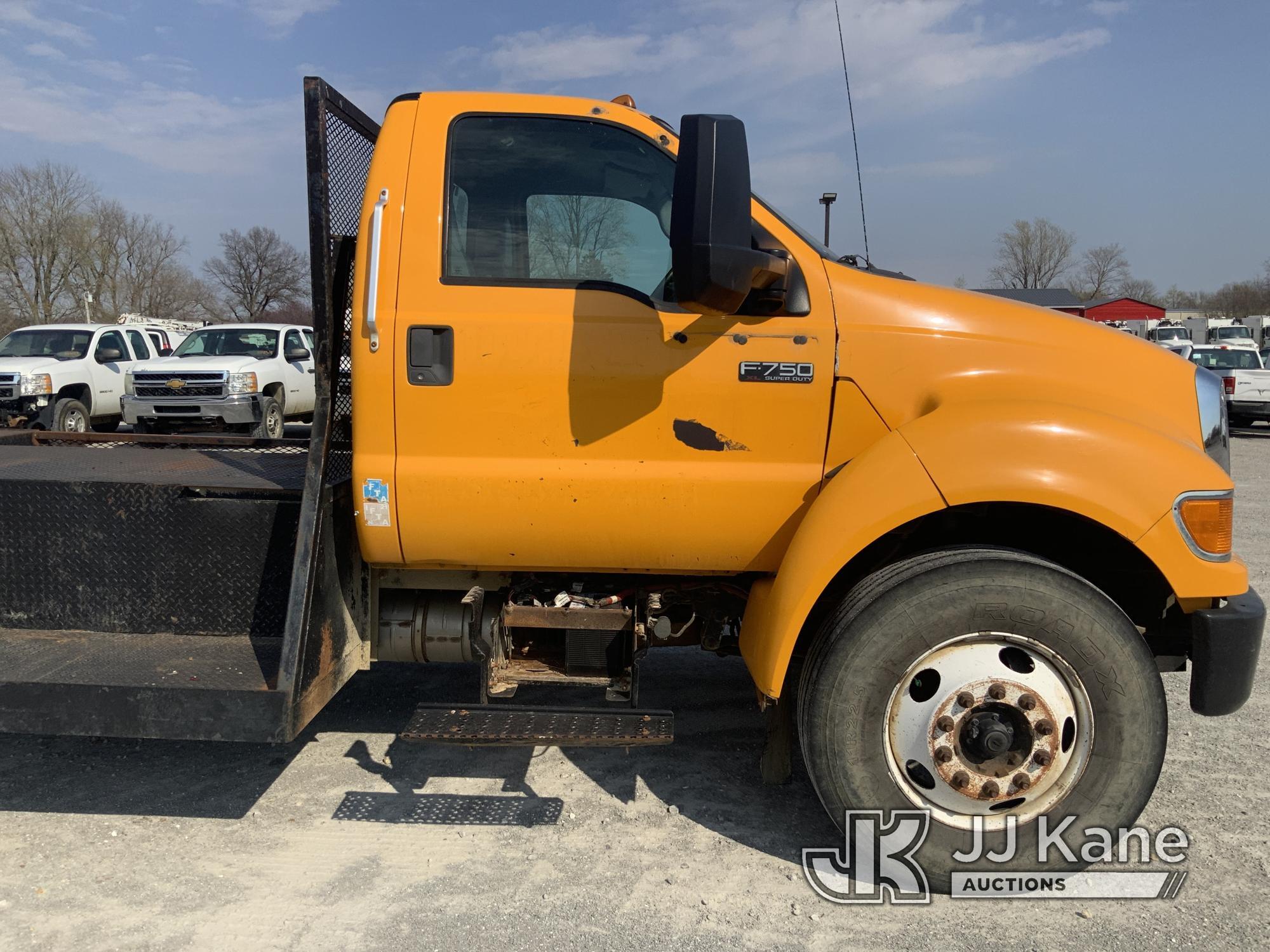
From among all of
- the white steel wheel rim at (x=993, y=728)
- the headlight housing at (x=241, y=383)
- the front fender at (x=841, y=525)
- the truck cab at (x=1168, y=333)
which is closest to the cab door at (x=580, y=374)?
the front fender at (x=841, y=525)

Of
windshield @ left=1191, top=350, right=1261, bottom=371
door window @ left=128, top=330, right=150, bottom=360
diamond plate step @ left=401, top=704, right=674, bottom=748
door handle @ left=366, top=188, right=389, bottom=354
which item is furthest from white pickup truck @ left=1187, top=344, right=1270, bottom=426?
door window @ left=128, top=330, right=150, bottom=360

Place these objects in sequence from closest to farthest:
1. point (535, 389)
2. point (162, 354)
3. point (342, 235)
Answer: point (535, 389) → point (342, 235) → point (162, 354)

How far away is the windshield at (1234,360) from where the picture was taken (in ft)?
60.9

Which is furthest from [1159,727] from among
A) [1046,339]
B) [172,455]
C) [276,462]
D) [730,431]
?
[172,455]

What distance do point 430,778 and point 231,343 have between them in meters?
14.1

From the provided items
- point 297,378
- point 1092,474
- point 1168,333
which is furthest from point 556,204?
point 1168,333

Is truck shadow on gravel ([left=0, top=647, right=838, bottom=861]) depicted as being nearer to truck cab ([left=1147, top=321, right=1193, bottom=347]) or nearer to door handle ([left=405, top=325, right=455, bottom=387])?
door handle ([left=405, top=325, right=455, bottom=387])

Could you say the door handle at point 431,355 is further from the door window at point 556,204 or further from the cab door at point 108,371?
the cab door at point 108,371

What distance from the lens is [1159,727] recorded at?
2.80m

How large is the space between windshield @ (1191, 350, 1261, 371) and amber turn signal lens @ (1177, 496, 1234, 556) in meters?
18.7

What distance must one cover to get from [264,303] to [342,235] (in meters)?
72.6

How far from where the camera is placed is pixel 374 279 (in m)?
2.88

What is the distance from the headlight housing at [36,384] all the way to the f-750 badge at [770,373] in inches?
614

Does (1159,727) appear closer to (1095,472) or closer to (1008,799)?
(1008,799)
